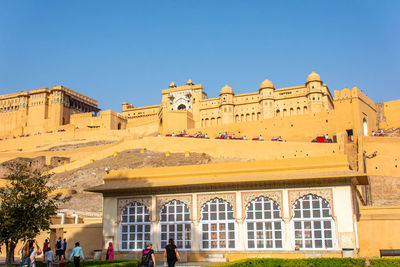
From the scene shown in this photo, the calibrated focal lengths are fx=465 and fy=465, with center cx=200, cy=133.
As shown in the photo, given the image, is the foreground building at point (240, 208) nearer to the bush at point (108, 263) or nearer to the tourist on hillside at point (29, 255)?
the bush at point (108, 263)

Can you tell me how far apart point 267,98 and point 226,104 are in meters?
5.82

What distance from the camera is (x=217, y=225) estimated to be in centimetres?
1712

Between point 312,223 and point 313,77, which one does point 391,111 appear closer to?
point 313,77

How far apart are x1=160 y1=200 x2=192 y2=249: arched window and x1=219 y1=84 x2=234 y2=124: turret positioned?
148 ft

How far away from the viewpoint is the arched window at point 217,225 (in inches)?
667

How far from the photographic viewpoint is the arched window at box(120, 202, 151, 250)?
58.7 ft

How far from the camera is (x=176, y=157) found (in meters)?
40.9

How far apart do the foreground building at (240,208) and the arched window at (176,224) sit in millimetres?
37

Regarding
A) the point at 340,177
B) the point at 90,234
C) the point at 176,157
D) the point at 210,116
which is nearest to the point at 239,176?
the point at 340,177

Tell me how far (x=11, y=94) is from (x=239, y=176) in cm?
7241

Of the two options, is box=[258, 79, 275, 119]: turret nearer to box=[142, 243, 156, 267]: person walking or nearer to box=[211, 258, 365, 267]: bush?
box=[211, 258, 365, 267]: bush

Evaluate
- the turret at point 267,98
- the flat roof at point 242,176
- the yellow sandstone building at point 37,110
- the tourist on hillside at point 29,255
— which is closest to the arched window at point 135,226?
the flat roof at point 242,176

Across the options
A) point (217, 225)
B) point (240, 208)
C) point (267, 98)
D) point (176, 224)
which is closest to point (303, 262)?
point (240, 208)

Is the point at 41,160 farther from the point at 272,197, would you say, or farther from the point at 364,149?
the point at 272,197
